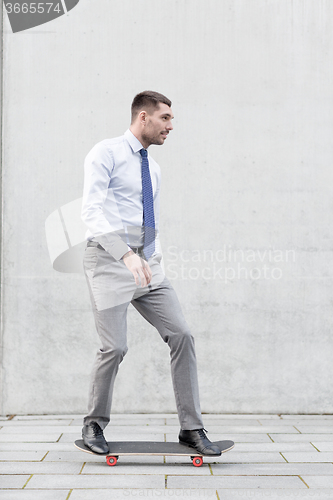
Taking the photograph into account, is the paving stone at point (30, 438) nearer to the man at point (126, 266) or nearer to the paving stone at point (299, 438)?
the man at point (126, 266)

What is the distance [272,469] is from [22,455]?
1407 mm

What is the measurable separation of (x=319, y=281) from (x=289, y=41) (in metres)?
1.90

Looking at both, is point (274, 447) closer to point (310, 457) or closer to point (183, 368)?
point (310, 457)

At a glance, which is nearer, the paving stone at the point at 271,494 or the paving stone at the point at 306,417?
the paving stone at the point at 271,494

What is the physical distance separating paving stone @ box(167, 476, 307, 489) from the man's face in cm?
179

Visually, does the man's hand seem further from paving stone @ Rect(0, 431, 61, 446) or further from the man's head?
paving stone @ Rect(0, 431, 61, 446)

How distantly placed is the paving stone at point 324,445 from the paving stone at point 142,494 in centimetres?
110

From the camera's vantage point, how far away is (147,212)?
312 centimetres

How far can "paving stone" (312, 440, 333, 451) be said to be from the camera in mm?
3385

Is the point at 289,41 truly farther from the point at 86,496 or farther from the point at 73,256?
the point at 86,496

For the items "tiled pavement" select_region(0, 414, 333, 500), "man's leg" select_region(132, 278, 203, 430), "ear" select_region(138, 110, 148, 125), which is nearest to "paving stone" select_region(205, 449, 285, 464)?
"tiled pavement" select_region(0, 414, 333, 500)

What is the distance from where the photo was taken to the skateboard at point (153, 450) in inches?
114

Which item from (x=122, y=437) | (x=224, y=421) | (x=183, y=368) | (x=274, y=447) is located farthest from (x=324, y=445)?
(x=122, y=437)

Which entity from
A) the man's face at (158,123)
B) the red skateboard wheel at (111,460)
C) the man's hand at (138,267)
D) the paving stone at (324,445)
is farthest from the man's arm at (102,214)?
the paving stone at (324,445)
